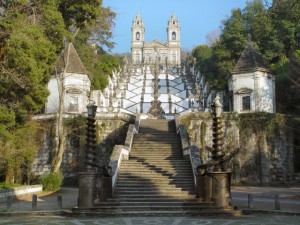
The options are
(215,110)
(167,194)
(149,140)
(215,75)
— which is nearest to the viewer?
(215,110)

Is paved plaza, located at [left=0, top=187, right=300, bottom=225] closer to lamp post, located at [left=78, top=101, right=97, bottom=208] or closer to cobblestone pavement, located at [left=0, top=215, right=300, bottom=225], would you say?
cobblestone pavement, located at [left=0, top=215, right=300, bottom=225]

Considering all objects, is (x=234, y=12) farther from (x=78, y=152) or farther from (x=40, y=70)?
(x=40, y=70)

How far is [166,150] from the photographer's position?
2223 cm

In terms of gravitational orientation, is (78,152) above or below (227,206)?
above

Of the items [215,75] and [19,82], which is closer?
[19,82]

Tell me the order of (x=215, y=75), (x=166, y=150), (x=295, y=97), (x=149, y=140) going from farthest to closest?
1. (x=215, y=75)
2. (x=295, y=97)
3. (x=149, y=140)
4. (x=166, y=150)

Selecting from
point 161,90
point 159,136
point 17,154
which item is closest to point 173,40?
point 161,90

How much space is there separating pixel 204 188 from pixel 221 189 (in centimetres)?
129

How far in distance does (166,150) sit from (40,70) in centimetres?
806

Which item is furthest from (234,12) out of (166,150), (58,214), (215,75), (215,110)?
(58,214)

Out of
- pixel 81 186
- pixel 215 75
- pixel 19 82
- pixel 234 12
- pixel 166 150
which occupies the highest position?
pixel 234 12

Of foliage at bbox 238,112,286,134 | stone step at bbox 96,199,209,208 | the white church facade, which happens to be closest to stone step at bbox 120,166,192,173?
stone step at bbox 96,199,209,208

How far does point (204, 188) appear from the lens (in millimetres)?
15859

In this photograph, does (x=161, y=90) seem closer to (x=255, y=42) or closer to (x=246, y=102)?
(x=255, y=42)
